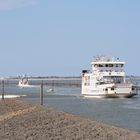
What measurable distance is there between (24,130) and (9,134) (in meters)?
1.09

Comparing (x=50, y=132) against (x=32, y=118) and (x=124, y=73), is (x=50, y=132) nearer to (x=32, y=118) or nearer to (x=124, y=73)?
(x=32, y=118)

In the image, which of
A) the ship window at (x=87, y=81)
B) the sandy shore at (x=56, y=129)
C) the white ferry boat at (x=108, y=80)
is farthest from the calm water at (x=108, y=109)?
the ship window at (x=87, y=81)

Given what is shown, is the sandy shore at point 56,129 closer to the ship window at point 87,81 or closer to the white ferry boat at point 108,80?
the white ferry boat at point 108,80

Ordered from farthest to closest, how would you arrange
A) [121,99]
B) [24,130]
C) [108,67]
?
[108,67] < [121,99] < [24,130]

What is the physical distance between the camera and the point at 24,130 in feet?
69.9

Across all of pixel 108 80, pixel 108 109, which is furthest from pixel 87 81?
pixel 108 109

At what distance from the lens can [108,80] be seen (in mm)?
74125

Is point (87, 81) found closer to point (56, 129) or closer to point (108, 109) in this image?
point (108, 109)

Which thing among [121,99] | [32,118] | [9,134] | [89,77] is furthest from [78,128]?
[89,77]

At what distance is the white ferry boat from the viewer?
7200 centimetres

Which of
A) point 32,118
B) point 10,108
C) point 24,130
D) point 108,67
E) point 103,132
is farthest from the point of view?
point 108,67

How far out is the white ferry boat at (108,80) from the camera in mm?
72000

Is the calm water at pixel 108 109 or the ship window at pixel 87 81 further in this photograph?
the ship window at pixel 87 81

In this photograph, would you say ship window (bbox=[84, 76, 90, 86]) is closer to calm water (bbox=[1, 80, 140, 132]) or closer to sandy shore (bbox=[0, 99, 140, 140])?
Answer: calm water (bbox=[1, 80, 140, 132])
